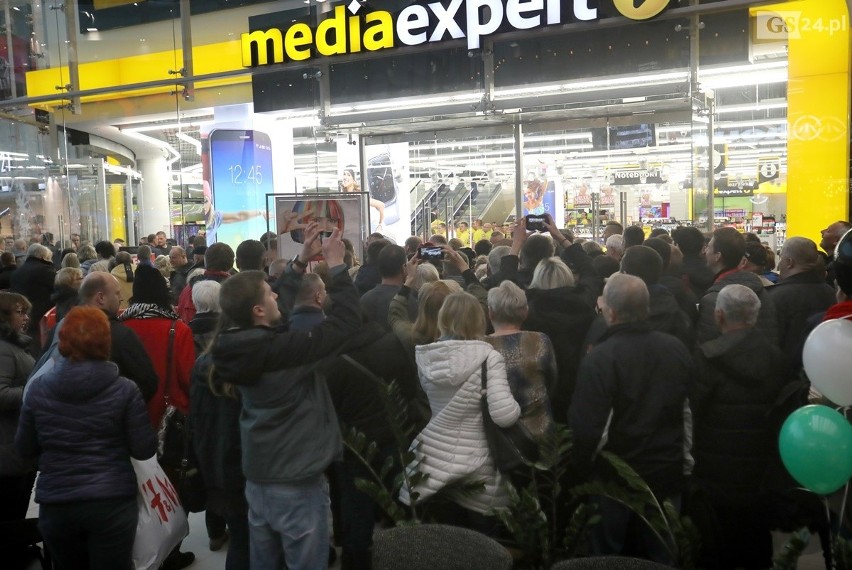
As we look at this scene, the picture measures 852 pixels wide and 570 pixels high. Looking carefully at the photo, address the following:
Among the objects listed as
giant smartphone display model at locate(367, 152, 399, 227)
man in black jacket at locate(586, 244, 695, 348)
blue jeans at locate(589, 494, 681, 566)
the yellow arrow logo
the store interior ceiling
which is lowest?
blue jeans at locate(589, 494, 681, 566)

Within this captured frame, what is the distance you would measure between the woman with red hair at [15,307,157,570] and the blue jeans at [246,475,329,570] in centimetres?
50

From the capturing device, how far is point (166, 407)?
4.06 m

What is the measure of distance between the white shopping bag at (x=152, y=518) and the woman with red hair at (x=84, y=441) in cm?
11

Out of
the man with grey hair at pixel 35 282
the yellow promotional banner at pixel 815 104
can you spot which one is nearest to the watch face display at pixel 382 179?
the yellow promotional banner at pixel 815 104

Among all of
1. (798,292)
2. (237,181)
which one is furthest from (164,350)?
(237,181)

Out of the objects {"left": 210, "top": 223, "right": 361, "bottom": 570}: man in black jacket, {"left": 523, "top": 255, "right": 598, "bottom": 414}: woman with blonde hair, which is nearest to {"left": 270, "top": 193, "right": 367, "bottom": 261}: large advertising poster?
{"left": 523, "top": 255, "right": 598, "bottom": 414}: woman with blonde hair

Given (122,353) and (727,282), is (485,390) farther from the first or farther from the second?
(727,282)

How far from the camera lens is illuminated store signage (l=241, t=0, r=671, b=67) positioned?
9562 millimetres

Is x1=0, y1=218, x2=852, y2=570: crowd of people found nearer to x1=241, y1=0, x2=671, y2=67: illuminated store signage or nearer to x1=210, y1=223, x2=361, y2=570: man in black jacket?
x1=210, y1=223, x2=361, y2=570: man in black jacket

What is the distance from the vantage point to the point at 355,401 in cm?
359

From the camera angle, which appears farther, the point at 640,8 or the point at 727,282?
the point at 640,8

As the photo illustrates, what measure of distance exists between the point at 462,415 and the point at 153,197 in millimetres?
14046

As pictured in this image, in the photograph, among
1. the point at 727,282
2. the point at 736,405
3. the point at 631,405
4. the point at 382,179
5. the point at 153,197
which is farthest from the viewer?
the point at 153,197

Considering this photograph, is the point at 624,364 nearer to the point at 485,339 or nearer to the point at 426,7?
the point at 485,339
